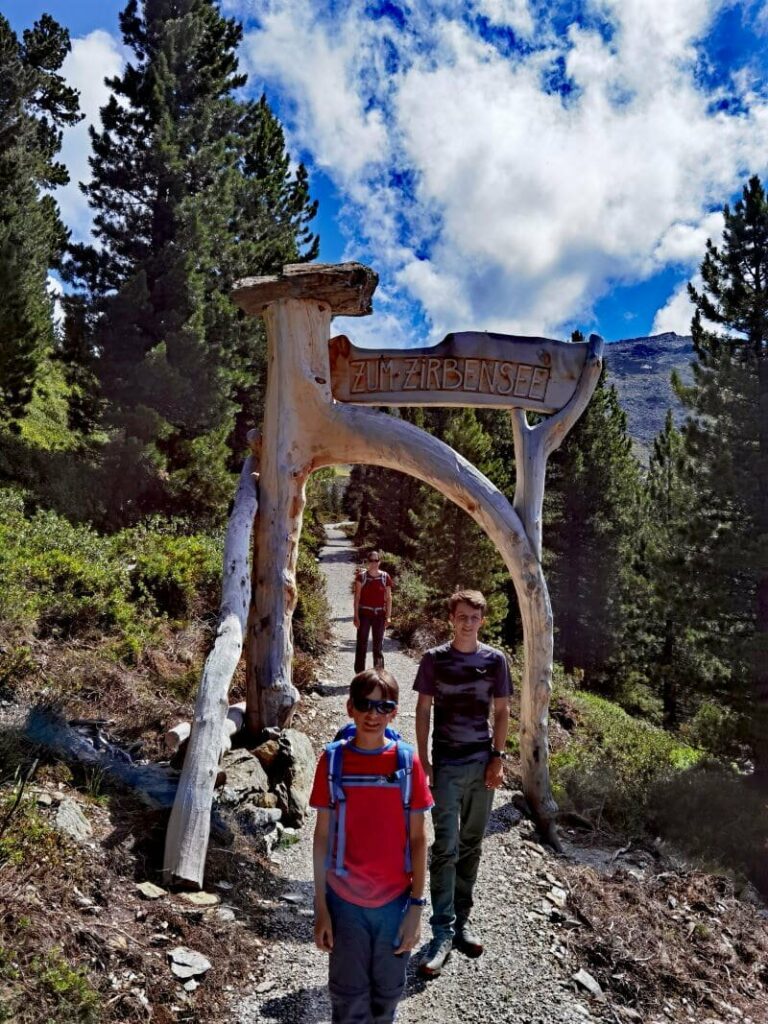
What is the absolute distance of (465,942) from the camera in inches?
141

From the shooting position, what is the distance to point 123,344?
1245 cm

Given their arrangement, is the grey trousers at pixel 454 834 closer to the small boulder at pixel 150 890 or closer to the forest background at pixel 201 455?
the small boulder at pixel 150 890

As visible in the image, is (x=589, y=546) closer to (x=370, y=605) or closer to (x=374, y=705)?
(x=370, y=605)

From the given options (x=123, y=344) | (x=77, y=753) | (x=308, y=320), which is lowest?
(x=77, y=753)

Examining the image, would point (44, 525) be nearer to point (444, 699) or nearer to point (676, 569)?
point (444, 699)

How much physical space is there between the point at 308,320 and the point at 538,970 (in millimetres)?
5435

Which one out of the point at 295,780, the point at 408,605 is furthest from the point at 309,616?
the point at 295,780

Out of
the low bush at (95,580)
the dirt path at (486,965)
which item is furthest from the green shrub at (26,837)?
the low bush at (95,580)

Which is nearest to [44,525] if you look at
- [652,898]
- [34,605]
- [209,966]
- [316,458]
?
[34,605]

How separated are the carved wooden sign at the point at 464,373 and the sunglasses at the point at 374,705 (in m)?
4.17

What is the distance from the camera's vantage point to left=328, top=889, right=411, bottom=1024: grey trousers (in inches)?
89.4

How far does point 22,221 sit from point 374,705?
15.6 m

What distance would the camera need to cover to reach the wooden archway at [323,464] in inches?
227

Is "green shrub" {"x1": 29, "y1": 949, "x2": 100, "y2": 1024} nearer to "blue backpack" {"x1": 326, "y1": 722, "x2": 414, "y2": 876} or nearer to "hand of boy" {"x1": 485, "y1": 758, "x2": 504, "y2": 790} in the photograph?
"blue backpack" {"x1": 326, "y1": 722, "x2": 414, "y2": 876}
